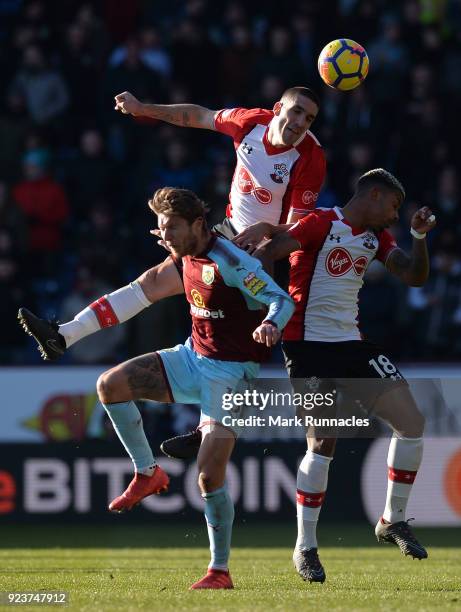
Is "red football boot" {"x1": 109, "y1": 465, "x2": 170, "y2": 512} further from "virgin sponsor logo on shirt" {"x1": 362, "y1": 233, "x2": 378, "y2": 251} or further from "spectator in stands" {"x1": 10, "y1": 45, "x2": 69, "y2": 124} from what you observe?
"spectator in stands" {"x1": 10, "y1": 45, "x2": 69, "y2": 124}

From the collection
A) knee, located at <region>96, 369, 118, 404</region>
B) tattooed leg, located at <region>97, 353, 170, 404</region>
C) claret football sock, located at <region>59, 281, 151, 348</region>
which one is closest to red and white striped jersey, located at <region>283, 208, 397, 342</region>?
tattooed leg, located at <region>97, 353, 170, 404</region>

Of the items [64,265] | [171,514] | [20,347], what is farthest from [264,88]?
[171,514]

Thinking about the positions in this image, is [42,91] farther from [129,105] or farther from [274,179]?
[274,179]

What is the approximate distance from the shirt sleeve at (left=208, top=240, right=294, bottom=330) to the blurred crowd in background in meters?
6.34

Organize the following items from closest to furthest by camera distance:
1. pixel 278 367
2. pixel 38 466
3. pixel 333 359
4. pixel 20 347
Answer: pixel 333 359, pixel 38 466, pixel 278 367, pixel 20 347

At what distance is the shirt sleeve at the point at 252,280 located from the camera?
8.17 meters

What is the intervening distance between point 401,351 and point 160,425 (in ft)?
9.20

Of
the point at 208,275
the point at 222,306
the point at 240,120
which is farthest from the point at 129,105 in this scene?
the point at 222,306

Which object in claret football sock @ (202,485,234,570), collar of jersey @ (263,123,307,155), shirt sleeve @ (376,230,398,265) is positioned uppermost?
collar of jersey @ (263,123,307,155)

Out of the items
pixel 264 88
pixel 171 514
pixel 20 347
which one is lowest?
pixel 171 514

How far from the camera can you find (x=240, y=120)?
955 centimetres

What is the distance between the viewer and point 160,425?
46.8 ft

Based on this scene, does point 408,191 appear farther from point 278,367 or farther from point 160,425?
point 160,425

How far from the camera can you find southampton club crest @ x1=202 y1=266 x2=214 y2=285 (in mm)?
8633
